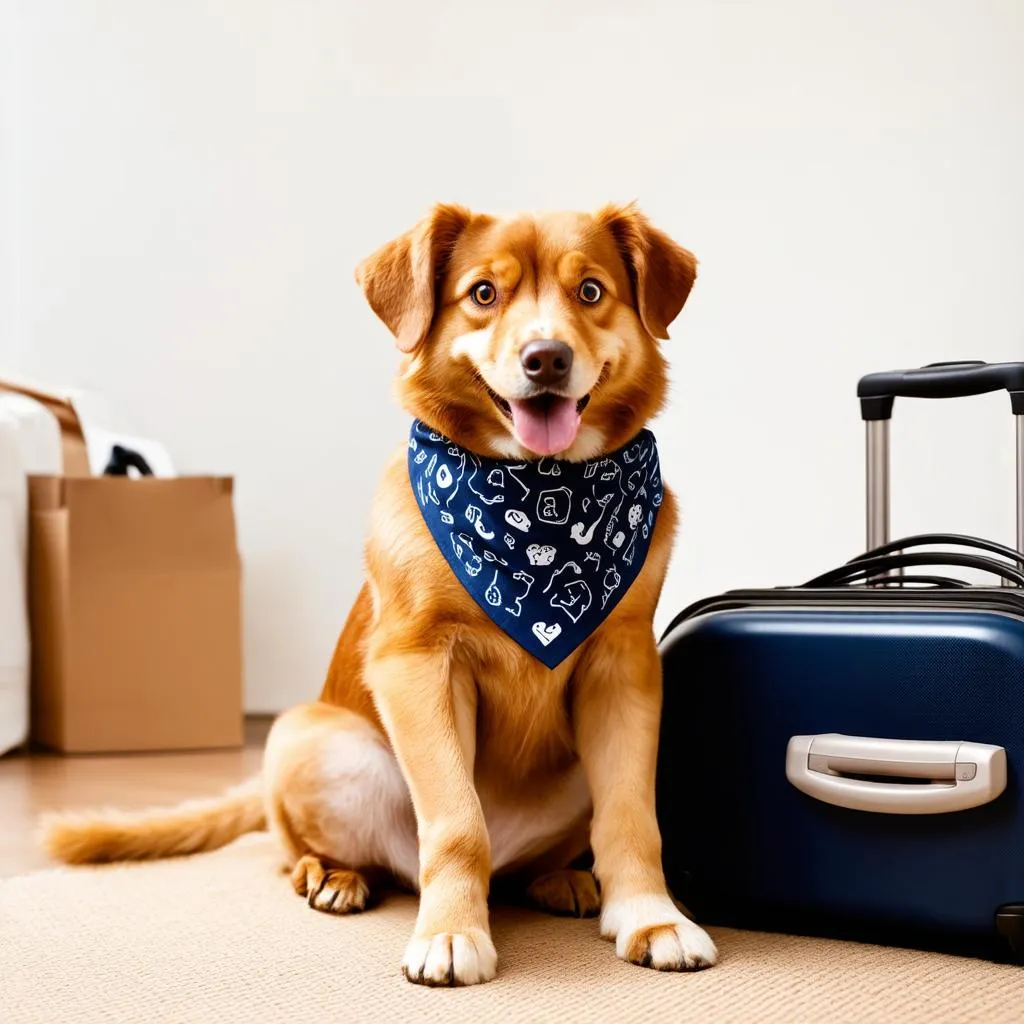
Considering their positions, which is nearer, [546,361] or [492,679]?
[546,361]

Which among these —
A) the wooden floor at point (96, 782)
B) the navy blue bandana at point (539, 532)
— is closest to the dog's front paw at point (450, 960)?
the navy blue bandana at point (539, 532)

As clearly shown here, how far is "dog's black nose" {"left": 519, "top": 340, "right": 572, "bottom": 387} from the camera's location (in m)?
1.24

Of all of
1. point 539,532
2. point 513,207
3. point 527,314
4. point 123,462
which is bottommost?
point 539,532

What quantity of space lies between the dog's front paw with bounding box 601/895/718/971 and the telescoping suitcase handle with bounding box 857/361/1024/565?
74 cm

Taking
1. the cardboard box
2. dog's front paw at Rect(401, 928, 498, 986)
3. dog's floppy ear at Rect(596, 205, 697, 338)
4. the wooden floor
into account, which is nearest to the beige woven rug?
dog's front paw at Rect(401, 928, 498, 986)

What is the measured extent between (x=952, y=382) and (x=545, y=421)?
23.7 inches

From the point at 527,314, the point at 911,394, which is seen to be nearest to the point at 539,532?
the point at 527,314

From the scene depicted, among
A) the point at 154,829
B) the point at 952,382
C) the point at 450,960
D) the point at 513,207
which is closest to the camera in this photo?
the point at 450,960

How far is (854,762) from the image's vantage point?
48.8 inches

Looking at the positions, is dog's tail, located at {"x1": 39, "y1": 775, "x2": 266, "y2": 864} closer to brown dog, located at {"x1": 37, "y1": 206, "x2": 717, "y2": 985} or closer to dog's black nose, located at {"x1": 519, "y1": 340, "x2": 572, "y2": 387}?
brown dog, located at {"x1": 37, "y1": 206, "x2": 717, "y2": 985}

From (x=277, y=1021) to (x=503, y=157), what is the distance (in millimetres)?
2570

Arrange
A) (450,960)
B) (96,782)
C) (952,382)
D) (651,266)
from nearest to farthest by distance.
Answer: (450,960) → (651,266) → (952,382) → (96,782)

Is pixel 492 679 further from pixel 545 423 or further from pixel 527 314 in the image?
pixel 527 314

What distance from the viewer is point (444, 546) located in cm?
135
